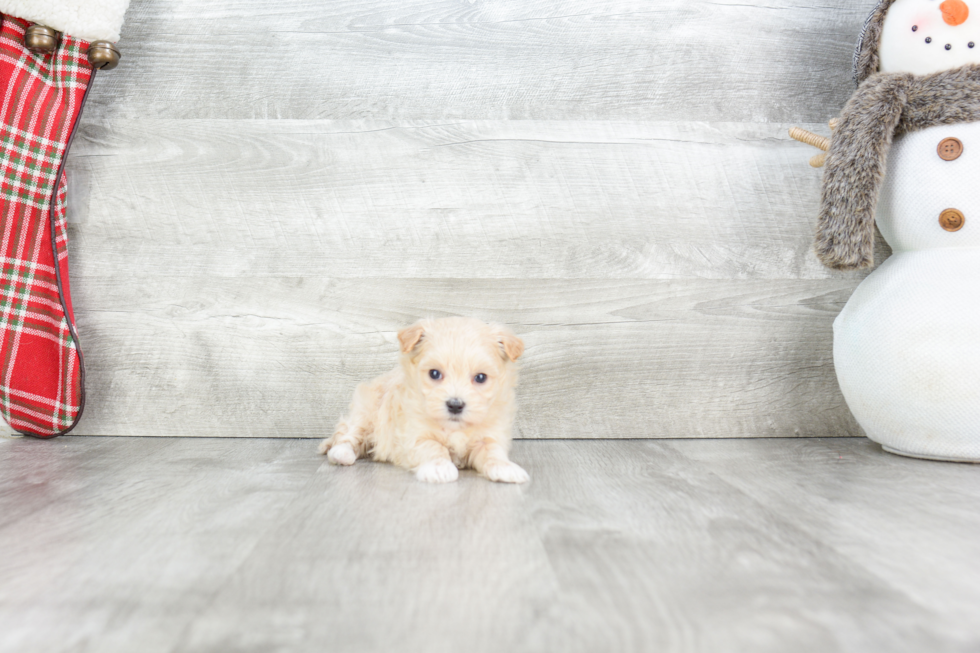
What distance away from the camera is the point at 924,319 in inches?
47.5

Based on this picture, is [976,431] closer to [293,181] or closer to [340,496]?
[340,496]

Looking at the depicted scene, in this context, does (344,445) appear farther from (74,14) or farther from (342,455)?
(74,14)

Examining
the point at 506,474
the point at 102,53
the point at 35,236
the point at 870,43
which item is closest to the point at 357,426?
the point at 506,474

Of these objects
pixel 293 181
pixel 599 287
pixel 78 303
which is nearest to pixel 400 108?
pixel 293 181

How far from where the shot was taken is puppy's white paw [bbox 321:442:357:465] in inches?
48.8

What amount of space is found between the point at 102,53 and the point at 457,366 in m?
0.98

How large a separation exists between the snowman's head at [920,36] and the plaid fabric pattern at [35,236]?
1596 millimetres

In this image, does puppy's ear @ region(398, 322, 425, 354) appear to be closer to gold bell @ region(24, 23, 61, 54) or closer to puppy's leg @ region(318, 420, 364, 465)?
puppy's leg @ region(318, 420, 364, 465)

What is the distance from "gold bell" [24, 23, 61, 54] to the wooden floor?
812 millimetres

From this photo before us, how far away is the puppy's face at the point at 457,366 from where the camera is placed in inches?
Result: 44.4

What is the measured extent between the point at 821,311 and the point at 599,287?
513 mm

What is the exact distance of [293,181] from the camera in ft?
4.84

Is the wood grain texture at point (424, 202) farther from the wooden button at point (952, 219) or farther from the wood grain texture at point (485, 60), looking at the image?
→ the wooden button at point (952, 219)

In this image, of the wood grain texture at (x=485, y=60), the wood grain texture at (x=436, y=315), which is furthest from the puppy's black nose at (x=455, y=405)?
the wood grain texture at (x=485, y=60)
